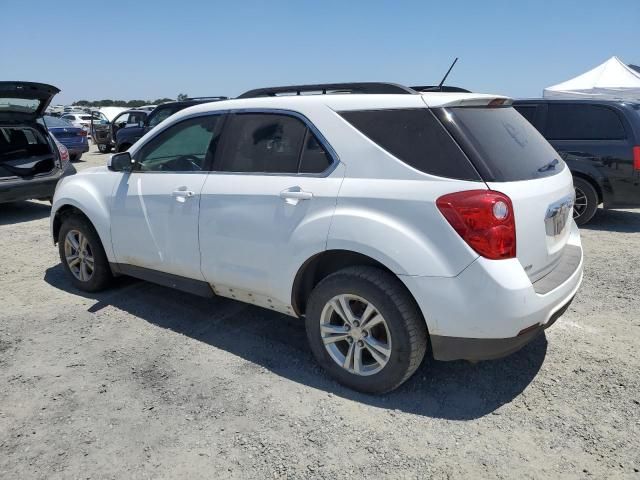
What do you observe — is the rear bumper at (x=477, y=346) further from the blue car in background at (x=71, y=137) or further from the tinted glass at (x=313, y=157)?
the blue car in background at (x=71, y=137)

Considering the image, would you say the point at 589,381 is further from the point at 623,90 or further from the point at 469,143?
the point at 623,90

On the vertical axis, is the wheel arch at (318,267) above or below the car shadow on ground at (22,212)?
above

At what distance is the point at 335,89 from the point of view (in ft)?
11.1


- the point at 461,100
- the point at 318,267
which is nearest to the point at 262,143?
the point at 318,267

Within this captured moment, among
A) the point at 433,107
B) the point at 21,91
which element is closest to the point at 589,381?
the point at 433,107

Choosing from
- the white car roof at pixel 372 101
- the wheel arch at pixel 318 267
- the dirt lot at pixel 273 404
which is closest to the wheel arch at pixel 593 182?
the dirt lot at pixel 273 404

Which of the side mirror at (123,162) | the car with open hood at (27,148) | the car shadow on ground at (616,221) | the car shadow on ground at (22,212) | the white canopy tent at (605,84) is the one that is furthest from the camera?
the white canopy tent at (605,84)

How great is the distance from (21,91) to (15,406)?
18.5 ft

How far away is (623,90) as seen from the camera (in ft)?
65.0

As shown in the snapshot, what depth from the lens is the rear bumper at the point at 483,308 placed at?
2.48 metres

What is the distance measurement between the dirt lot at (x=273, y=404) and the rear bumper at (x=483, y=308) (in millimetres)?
461

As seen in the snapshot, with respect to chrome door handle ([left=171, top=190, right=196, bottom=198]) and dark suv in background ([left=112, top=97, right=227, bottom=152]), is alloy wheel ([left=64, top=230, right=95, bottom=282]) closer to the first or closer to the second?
chrome door handle ([left=171, top=190, right=196, bottom=198])

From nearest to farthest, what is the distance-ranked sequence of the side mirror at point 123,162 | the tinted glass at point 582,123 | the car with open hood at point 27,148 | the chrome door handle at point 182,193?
1. the chrome door handle at point 182,193
2. the side mirror at point 123,162
3. the tinted glass at point 582,123
4. the car with open hood at point 27,148

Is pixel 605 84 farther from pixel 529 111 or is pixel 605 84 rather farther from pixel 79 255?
pixel 79 255
